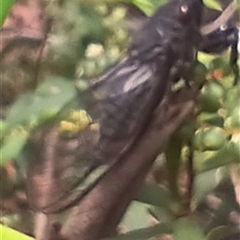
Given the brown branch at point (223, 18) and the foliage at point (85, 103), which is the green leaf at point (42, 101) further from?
the brown branch at point (223, 18)

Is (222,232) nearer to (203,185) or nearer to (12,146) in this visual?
(203,185)

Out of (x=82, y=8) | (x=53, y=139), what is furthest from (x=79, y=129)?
(x=82, y=8)

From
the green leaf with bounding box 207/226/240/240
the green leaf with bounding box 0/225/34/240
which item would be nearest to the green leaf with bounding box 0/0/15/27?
the green leaf with bounding box 0/225/34/240

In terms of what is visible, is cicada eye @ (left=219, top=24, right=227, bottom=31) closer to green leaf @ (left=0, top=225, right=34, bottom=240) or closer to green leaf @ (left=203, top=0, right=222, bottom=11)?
green leaf @ (left=203, top=0, right=222, bottom=11)

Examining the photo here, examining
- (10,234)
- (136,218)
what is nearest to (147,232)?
(136,218)

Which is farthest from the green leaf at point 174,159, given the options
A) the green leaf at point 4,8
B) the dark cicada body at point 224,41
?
the green leaf at point 4,8
